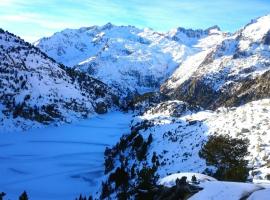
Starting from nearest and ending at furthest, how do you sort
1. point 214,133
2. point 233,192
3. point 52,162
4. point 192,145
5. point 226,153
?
point 233,192
point 226,153
point 214,133
point 192,145
point 52,162

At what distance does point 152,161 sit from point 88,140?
84669 mm

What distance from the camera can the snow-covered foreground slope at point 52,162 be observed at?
308 ft

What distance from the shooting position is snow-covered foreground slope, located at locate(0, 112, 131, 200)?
308ft

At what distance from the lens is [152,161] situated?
87625 mm

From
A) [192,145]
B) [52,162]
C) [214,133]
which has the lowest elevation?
[52,162]

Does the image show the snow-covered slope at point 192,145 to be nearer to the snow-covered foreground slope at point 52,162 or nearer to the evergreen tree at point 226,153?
the evergreen tree at point 226,153

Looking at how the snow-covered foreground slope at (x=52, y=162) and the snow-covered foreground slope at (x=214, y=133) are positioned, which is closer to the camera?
the snow-covered foreground slope at (x=214, y=133)

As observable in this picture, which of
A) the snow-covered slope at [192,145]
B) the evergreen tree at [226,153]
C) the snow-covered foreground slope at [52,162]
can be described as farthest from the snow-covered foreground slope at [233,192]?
the snow-covered foreground slope at [52,162]

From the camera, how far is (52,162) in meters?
126

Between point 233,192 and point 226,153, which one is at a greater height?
point 233,192

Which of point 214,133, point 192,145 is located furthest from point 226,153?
point 192,145

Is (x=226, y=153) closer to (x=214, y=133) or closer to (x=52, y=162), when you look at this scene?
(x=214, y=133)

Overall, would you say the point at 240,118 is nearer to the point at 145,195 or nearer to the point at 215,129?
the point at 215,129

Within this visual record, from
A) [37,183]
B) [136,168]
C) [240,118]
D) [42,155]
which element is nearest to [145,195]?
[240,118]
